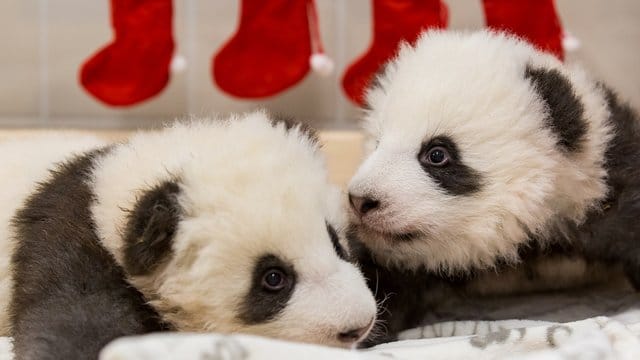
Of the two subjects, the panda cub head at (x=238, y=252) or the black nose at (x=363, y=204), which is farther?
the black nose at (x=363, y=204)

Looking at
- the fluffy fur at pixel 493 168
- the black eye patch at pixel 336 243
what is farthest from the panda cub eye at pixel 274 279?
the fluffy fur at pixel 493 168

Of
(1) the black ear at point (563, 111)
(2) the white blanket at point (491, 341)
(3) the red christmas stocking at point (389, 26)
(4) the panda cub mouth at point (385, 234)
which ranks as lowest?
(2) the white blanket at point (491, 341)

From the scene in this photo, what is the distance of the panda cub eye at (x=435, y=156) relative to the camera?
5.38 ft

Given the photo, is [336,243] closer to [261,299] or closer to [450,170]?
[261,299]

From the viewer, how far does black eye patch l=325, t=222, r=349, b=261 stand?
56.1 inches

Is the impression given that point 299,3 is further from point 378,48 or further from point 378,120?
point 378,120

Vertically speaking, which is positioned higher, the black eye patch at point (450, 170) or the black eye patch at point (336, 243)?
the black eye patch at point (450, 170)

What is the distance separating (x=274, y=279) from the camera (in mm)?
1332

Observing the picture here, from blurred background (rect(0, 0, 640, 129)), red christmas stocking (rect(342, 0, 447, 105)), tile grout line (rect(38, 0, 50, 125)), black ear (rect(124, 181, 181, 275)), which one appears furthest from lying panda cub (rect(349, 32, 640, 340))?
tile grout line (rect(38, 0, 50, 125))

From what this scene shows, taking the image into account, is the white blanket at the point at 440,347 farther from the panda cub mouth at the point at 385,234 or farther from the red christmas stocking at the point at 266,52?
the red christmas stocking at the point at 266,52

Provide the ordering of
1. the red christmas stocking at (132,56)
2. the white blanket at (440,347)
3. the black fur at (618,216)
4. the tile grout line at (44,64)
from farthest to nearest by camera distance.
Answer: the tile grout line at (44,64), the red christmas stocking at (132,56), the black fur at (618,216), the white blanket at (440,347)

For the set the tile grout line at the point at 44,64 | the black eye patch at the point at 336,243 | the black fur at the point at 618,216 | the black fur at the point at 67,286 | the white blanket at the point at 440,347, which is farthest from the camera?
the tile grout line at the point at 44,64

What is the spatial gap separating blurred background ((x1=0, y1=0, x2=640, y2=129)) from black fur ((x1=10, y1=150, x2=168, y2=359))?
3.92ft

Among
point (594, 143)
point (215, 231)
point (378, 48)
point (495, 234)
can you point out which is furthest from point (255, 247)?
point (378, 48)
